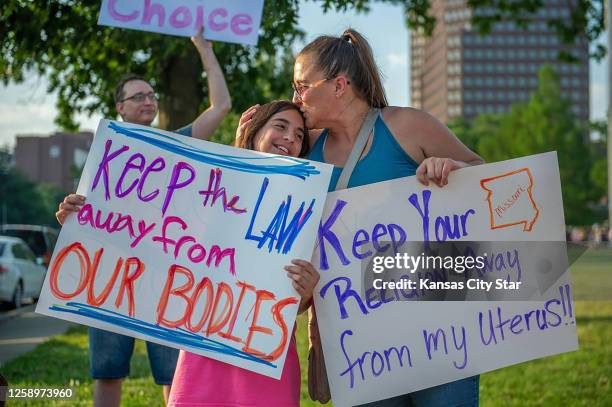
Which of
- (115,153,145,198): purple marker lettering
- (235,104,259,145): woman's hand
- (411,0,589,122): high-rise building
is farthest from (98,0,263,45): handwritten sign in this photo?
(411,0,589,122): high-rise building

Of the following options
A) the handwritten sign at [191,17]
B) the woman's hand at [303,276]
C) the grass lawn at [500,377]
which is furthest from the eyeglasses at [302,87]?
the grass lawn at [500,377]

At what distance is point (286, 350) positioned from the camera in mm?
2910

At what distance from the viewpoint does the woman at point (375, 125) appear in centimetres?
293

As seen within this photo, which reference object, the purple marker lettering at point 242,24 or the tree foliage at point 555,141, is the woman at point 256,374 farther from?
the tree foliage at point 555,141

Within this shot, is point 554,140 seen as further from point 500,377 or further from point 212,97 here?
point 212,97

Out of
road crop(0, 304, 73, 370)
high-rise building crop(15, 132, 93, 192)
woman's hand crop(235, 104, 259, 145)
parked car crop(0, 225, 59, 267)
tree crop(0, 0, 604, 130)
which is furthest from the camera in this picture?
high-rise building crop(15, 132, 93, 192)

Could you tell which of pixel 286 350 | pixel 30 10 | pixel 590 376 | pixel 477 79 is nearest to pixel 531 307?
pixel 286 350

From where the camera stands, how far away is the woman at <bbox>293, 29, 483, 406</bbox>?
9.62 ft

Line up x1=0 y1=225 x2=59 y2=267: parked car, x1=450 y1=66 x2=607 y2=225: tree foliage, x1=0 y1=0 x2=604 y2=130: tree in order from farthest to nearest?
x1=450 y1=66 x2=607 y2=225: tree foliage < x1=0 y1=225 x2=59 y2=267: parked car < x1=0 y1=0 x2=604 y2=130: tree

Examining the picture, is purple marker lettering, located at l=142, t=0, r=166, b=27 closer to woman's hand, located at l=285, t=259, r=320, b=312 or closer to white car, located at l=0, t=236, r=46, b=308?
woman's hand, located at l=285, t=259, r=320, b=312

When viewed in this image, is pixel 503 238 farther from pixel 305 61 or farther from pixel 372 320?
pixel 305 61

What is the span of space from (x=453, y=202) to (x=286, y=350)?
2.50ft

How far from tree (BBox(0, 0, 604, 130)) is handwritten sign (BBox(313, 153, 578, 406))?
89.6 inches

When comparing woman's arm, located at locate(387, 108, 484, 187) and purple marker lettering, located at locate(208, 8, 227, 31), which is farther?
purple marker lettering, located at locate(208, 8, 227, 31)
